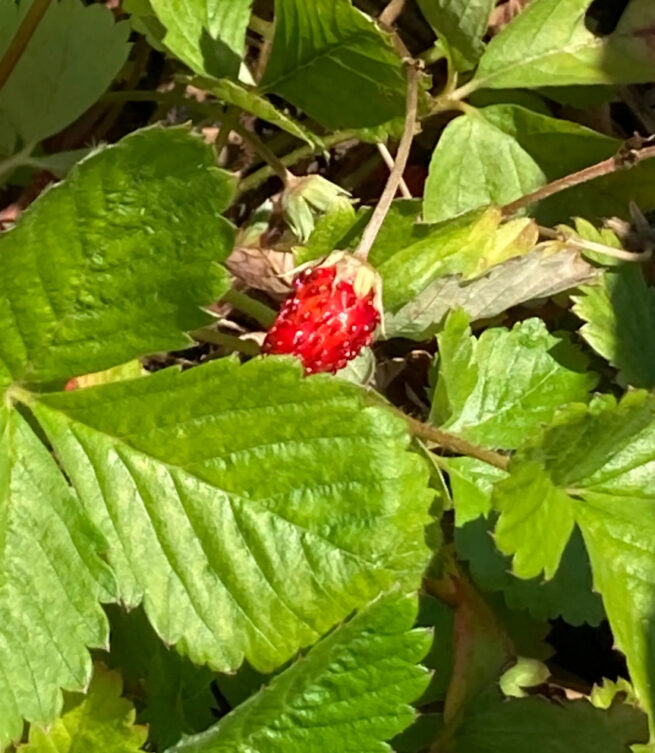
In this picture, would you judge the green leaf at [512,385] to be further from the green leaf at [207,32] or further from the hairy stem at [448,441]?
the green leaf at [207,32]

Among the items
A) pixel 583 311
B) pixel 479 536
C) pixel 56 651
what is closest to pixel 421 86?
pixel 583 311

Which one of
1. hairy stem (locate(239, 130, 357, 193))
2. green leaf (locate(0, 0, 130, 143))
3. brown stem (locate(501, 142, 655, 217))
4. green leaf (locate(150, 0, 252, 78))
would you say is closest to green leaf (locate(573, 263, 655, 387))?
brown stem (locate(501, 142, 655, 217))

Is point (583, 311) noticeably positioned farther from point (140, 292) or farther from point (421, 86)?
point (140, 292)

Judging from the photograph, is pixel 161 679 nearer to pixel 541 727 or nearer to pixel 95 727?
pixel 95 727

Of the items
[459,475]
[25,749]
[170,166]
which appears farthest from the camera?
[459,475]

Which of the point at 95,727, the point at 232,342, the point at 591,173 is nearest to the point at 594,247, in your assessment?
the point at 591,173

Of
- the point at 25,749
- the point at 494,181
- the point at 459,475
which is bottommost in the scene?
the point at 25,749
